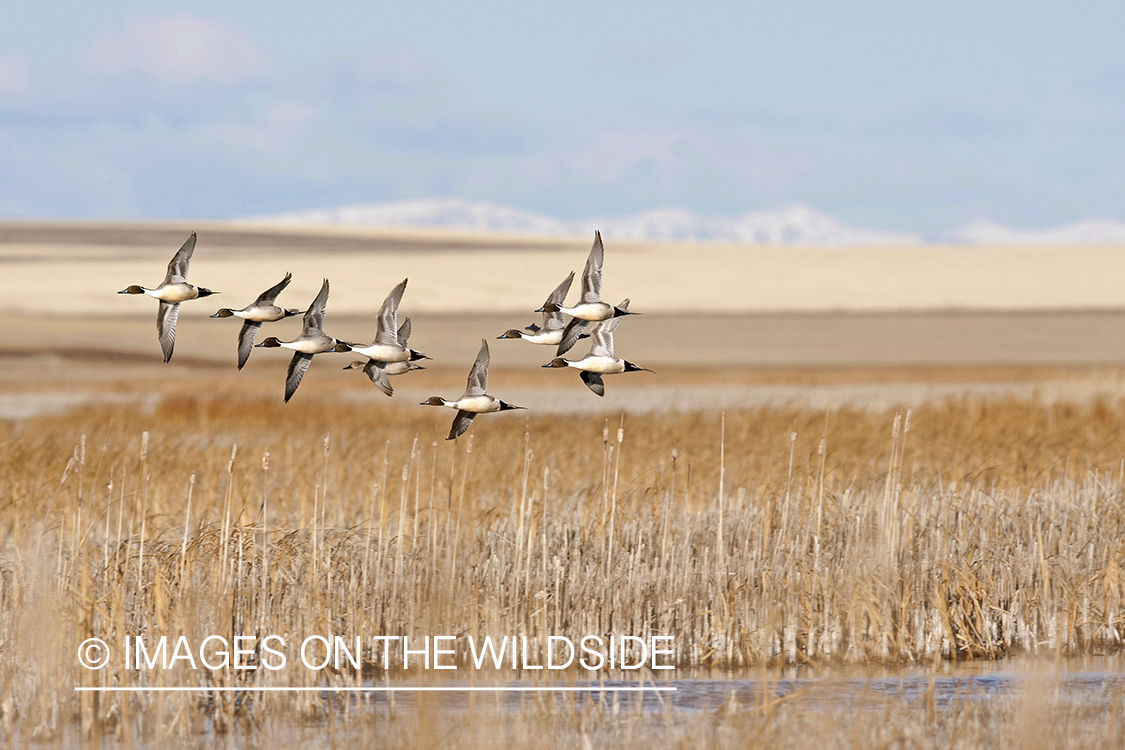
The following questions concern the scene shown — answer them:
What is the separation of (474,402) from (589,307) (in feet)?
1.58

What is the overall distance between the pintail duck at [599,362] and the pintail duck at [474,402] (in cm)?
22

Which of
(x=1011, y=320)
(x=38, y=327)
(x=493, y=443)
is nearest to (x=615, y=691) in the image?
(x=493, y=443)

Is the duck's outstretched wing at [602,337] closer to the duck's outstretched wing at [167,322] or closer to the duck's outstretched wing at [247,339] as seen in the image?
the duck's outstretched wing at [247,339]

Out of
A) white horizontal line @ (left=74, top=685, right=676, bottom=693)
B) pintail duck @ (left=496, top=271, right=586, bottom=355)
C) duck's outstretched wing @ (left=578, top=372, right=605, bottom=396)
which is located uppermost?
pintail duck @ (left=496, top=271, right=586, bottom=355)

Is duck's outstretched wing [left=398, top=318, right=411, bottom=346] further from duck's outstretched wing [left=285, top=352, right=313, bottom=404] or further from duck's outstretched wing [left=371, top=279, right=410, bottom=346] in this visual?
duck's outstretched wing [left=285, top=352, right=313, bottom=404]

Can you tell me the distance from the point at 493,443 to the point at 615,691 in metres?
9.12

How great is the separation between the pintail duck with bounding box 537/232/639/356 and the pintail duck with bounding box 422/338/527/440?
0.86 ft

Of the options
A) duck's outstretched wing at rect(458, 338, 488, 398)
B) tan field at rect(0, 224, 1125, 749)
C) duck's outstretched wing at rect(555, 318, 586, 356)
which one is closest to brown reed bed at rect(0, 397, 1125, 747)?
tan field at rect(0, 224, 1125, 749)

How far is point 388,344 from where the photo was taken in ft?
16.6

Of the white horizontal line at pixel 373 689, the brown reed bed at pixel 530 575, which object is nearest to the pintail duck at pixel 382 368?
the white horizontal line at pixel 373 689

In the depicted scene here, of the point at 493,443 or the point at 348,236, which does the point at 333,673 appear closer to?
the point at 493,443

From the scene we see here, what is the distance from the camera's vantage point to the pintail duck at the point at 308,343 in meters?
4.79

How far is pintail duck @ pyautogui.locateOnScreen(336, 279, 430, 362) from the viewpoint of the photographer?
4.89 m

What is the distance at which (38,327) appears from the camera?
63000 mm
